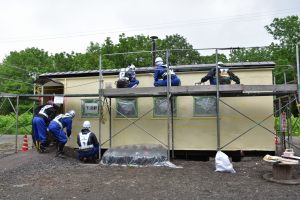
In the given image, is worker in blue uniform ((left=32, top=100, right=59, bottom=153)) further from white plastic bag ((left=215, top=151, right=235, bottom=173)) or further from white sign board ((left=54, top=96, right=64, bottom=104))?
white plastic bag ((left=215, top=151, right=235, bottom=173))

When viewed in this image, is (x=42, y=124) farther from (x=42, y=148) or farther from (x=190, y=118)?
(x=190, y=118)

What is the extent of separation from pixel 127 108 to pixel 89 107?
166 cm

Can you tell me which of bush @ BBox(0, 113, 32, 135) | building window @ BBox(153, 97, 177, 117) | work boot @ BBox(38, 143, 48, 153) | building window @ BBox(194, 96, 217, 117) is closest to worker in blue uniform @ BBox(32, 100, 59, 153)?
work boot @ BBox(38, 143, 48, 153)

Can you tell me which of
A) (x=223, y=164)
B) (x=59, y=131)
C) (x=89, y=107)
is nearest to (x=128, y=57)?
(x=89, y=107)

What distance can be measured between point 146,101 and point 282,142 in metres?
5.62

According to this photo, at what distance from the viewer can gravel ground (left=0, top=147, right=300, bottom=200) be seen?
809 centimetres

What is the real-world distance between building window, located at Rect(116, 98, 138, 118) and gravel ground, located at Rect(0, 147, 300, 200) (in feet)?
9.72

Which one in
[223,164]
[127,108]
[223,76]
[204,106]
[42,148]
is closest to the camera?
[223,164]

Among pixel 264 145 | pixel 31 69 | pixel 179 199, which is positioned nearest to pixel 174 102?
pixel 264 145

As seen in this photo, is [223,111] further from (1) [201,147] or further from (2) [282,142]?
(2) [282,142]

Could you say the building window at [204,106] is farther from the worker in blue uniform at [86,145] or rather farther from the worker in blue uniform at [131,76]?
the worker in blue uniform at [86,145]

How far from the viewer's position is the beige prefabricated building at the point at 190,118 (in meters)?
13.0

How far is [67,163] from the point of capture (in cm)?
1223

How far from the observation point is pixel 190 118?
13719mm
